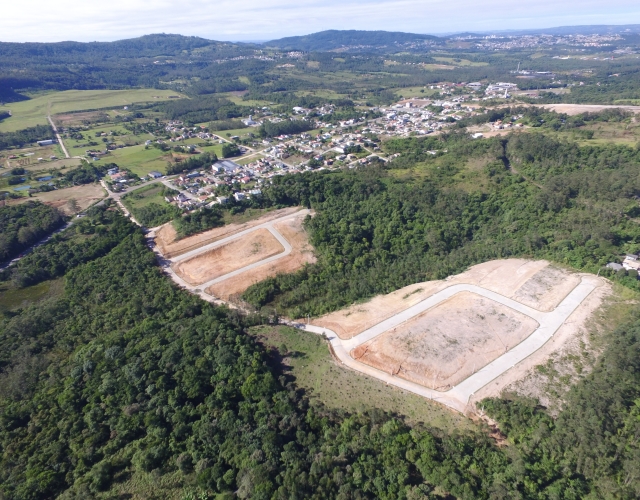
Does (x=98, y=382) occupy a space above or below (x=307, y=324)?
above

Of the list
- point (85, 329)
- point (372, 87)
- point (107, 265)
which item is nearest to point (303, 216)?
point (107, 265)

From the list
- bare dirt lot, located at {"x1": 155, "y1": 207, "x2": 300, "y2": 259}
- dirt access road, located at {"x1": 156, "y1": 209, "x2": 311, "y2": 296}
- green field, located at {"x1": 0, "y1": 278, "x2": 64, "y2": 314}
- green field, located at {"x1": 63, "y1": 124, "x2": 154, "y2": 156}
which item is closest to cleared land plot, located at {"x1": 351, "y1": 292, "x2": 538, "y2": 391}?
dirt access road, located at {"x1": 156, "y1": 209, "x2": 311, "y2": 296}

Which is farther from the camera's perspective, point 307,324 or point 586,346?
point 307,324

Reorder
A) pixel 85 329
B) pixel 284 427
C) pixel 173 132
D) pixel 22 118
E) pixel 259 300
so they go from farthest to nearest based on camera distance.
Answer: pixel 22 118 < pixel 173 132 < pixel 259 300 < pixel 85 329 < pixel 284 427

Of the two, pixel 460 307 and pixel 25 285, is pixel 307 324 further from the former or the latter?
pixel 25 285

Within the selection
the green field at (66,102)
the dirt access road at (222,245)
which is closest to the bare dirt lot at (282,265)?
the dirt access road at (222,245)

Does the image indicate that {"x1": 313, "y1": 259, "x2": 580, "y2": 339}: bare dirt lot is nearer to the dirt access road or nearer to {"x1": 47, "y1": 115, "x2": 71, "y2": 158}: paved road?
the dirt access road
